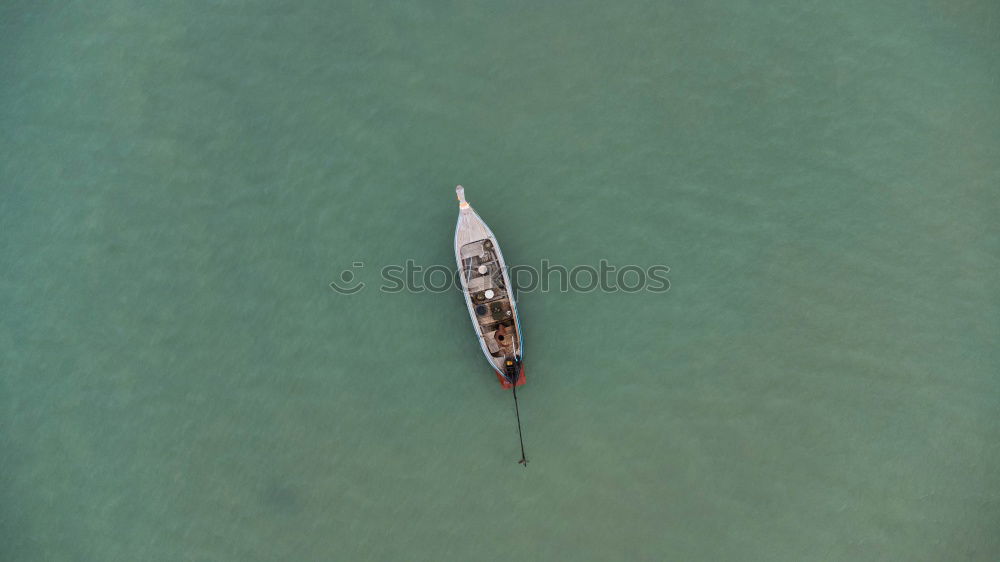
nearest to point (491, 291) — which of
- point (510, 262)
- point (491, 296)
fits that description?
point (491, 296)

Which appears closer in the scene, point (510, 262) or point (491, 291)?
point (491, 291)

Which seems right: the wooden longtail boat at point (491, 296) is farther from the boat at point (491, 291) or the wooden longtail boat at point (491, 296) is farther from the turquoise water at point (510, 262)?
the turquoise water at point (510, 262)

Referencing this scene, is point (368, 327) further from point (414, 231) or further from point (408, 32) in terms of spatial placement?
point (408, 32)

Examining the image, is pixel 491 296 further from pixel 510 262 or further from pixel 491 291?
pixel 510 262

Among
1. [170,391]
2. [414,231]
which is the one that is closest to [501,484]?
[414,231]

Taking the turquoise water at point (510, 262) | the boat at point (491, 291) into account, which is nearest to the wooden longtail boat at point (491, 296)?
the boat at point (491, 291)

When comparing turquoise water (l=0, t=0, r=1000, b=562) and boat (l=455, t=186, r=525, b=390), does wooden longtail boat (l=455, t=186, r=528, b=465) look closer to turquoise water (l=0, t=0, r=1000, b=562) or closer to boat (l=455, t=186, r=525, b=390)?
boat (l=455, t=186, r=525, b=390)
